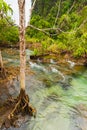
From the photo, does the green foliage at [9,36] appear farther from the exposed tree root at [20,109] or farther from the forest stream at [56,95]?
the exposed tree root at [20,109]

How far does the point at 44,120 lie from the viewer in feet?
34.6

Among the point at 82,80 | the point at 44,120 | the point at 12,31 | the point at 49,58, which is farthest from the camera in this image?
the point at 12,31

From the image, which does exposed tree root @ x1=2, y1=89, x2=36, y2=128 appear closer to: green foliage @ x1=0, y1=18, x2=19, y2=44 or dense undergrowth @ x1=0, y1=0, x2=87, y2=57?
dense undergrowth @ x1=0, y1=0, x2=87, y2=57

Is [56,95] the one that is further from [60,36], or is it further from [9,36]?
[9,36]

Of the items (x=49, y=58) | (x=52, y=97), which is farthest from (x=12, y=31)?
(x=52, y=97)

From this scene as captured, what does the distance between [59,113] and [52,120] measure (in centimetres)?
87

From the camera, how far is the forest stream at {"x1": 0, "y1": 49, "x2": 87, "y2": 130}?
406 inches

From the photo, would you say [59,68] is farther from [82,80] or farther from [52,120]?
[52,120]

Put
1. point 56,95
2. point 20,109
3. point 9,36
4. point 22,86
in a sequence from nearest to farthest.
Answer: point 22,86
point 20,109
point 56,95
point 9,36

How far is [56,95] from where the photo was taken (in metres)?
13.5

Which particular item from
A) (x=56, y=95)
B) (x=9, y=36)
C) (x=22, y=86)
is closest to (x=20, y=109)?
(x=22, y=86)

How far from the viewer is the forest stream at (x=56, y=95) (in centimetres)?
1030

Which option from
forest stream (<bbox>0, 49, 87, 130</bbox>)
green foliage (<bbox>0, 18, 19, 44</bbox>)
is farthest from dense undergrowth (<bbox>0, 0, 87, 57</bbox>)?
forest stream (<bbox>0, 49, 87, 130</bbox>)

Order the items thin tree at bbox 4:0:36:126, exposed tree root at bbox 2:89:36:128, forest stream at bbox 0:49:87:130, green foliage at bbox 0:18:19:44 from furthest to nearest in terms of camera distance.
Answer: green foliage at bbox 0:18:19:44, forest stream at bbox 0:49:87:130, exposed tree root at bbox 2:89:36:128, thin tree at bbox 4:0:36:126
